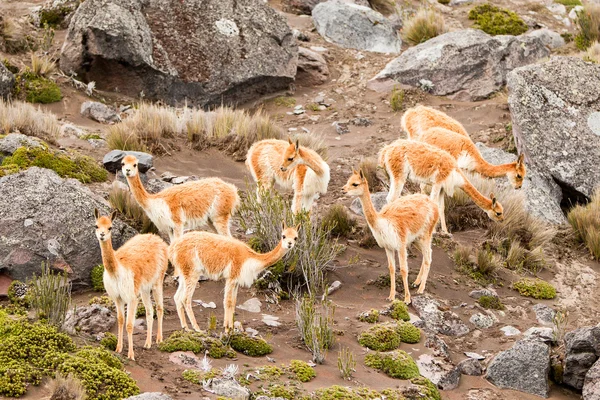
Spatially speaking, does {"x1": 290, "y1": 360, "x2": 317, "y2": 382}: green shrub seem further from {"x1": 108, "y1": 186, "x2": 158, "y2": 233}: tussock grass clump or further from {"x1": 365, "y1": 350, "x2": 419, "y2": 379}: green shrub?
{"x1": 108, "y1": 186, "x2": 158, "y2": 233}: tussock grass clump

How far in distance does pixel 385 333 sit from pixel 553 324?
2858mm

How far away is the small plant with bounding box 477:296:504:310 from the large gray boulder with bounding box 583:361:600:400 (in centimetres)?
229

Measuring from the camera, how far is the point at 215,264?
970cm

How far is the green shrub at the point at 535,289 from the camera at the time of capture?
12945 millimetres

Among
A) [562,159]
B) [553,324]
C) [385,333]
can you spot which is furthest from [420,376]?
[562,159]

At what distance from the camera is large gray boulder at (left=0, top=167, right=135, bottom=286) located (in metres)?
11.3

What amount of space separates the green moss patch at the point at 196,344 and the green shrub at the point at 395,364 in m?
1.65

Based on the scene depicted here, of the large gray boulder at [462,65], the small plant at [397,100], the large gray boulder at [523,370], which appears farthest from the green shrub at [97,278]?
the large gray boulder at [462,65]

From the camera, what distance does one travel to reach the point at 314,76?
22.2 m

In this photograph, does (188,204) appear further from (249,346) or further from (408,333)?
(408,333)

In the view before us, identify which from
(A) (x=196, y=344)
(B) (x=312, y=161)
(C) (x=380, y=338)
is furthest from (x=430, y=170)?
(A) (x=196, y=344)

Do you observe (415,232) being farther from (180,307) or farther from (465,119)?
(465,119)

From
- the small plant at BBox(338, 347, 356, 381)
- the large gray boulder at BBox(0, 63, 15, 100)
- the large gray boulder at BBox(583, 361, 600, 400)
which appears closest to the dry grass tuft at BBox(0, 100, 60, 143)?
the large gray boulder at BBox(0, 63, 15, 100)

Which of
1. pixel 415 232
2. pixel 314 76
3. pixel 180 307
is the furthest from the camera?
pixel 314 76
